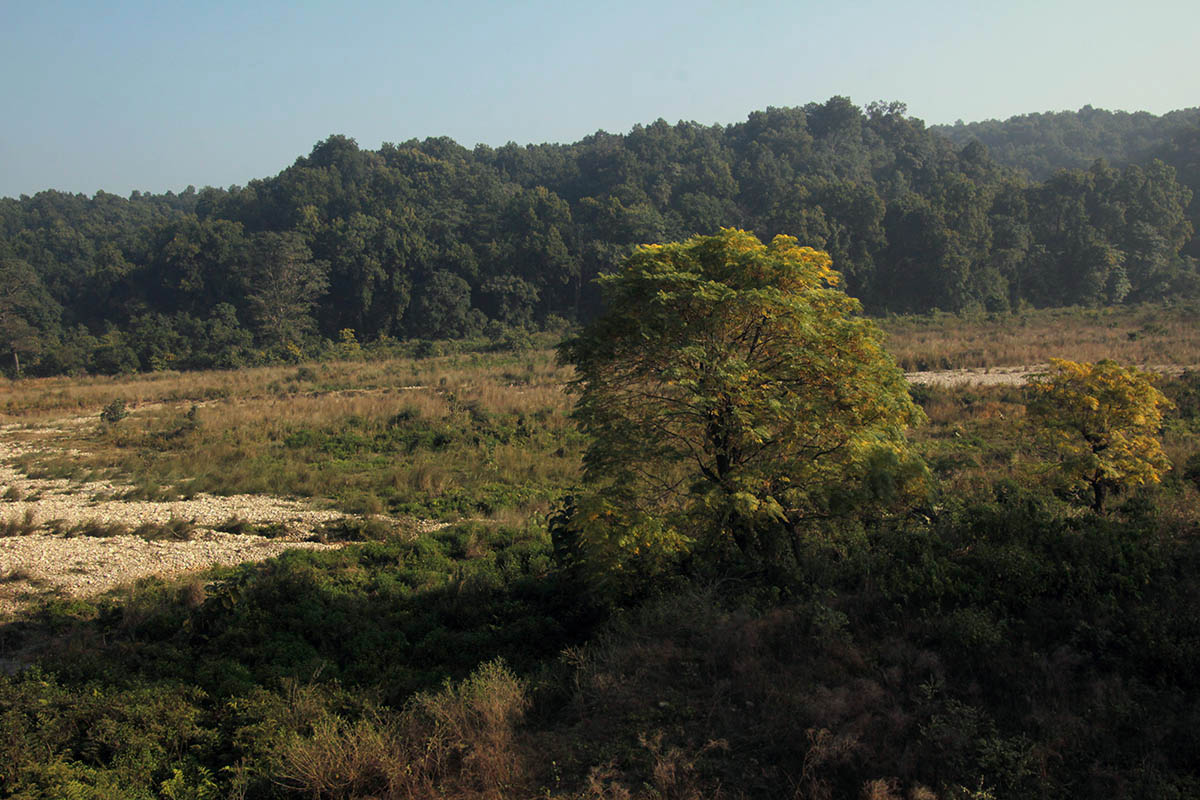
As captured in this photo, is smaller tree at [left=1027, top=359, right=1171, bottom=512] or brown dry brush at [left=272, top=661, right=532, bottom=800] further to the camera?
smaller tree at [left=1027, top=359, right=1171, bottom=512]

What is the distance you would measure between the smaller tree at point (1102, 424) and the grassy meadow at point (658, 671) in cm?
51

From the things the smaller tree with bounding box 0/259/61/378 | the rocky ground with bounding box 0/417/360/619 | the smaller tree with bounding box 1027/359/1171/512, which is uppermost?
the smaller tree with bounding box 0/259/61/378

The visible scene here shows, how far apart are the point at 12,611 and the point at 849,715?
33.6 ft

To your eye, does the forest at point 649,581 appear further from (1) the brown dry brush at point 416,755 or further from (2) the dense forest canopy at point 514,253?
(2) the dense forest canopy at point 514,253

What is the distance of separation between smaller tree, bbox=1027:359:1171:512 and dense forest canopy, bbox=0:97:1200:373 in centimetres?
3787

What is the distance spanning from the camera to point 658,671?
6.37 metres

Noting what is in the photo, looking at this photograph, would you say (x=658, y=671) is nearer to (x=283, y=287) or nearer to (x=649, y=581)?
(x=649, y=581)

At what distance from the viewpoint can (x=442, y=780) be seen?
5.03 metres

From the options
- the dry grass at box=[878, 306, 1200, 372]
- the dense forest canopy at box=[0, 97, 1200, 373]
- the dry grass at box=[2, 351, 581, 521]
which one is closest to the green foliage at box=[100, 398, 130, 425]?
the dry grass at box=[2, 351, 581, 521]

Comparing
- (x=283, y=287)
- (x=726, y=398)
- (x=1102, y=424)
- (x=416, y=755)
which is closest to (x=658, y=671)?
(x=416, y=755)

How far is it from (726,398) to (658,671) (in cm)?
298

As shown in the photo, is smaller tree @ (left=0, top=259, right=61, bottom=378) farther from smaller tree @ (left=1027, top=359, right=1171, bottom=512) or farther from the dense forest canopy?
smaller tree @ (left=1027, top=359, right=1171, bottom=512)

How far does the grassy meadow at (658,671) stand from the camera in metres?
4.93

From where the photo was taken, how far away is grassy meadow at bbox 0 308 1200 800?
4.93 meters
